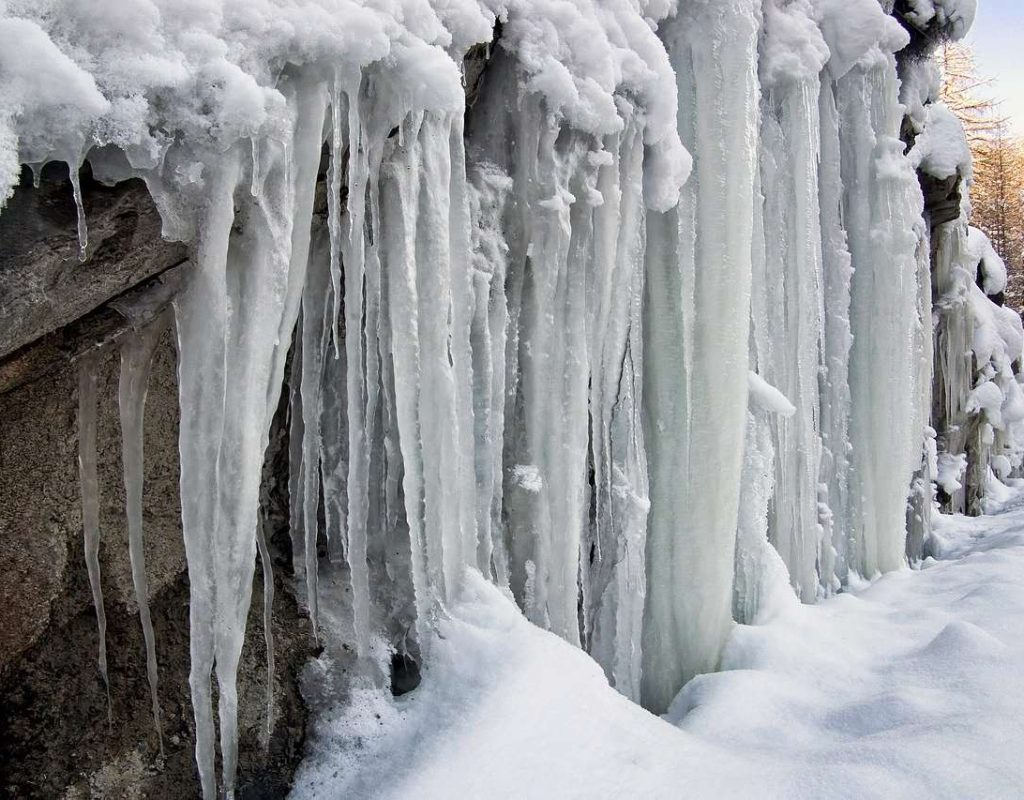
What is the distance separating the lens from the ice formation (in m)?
1.54

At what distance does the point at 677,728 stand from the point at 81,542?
1531 mm

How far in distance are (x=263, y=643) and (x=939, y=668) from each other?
6.37ft

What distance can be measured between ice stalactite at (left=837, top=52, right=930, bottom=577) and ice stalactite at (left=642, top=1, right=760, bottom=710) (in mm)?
1822

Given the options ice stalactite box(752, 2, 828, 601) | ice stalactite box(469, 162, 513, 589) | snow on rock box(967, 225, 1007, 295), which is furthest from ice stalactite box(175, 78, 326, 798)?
snow on rock box(967, 225, 1007, 295)

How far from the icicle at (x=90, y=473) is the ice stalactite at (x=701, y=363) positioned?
1.92 meters

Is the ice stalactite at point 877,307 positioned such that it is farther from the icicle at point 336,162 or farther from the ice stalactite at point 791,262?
the icicle at point 336,162

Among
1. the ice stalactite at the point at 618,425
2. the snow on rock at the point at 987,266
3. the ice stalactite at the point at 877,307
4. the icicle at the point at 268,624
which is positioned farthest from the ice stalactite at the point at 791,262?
the snow on rock at the point at 987,266

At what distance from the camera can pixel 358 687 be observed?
207 centimetres

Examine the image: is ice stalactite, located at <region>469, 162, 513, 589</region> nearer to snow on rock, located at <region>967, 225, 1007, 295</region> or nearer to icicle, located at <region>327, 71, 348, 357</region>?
icicle, located at <region>327, 71, 348, 357</region>

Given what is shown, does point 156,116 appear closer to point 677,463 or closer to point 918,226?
point 677,463

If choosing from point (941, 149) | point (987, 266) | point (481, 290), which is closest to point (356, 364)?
point (481, 290)

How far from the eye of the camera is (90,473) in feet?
5.62

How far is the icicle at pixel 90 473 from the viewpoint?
1675 mm

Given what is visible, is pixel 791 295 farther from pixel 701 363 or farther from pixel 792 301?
pixel 701 363
